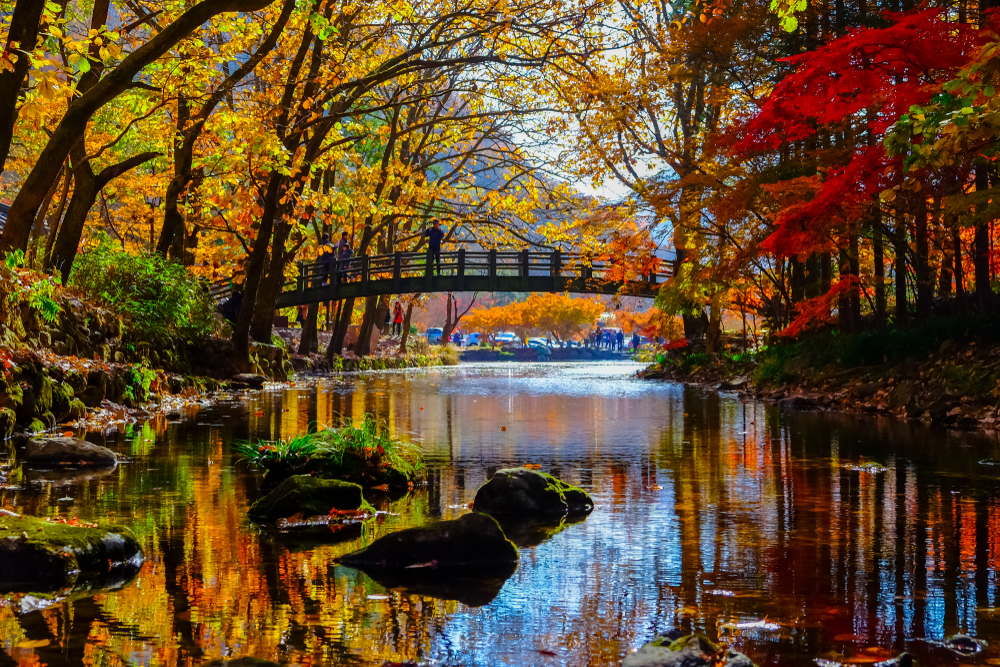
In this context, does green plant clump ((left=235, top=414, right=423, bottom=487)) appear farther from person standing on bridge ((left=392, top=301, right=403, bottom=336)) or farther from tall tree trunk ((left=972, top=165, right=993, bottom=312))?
person standing on bridge ((left=392, top=301, right=403, bottom=336))

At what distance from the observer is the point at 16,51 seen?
7.89 m

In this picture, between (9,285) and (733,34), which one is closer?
(9,285)

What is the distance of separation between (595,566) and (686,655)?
1690 mm

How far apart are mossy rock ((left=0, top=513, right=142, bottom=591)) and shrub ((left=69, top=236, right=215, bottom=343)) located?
12.1m

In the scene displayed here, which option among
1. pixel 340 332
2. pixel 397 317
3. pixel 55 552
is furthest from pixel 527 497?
pixel 397 317

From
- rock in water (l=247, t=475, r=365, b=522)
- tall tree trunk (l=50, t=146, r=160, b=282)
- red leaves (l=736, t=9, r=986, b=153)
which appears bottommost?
rock in water (l=247, t=475, r=365, b=522)

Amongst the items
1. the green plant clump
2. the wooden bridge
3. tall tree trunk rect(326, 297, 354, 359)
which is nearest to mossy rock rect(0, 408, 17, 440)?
the green plant clump

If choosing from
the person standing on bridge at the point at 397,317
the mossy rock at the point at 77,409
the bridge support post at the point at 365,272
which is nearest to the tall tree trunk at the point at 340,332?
the bridge support post at the point at 365,272

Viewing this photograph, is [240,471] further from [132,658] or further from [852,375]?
[852,375]

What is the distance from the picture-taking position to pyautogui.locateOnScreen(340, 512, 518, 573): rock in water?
16.3ft

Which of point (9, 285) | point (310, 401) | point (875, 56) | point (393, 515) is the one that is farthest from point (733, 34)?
point (393, 515)

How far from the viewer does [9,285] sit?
11.2 m

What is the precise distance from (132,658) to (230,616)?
59cm

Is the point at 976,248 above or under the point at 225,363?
above
